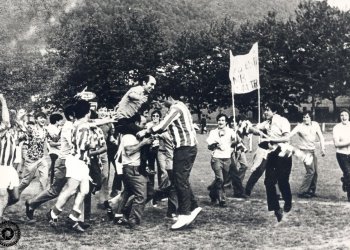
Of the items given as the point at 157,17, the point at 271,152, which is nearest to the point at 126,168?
the point at 271,152

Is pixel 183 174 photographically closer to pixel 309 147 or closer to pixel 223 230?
pixel 223 230

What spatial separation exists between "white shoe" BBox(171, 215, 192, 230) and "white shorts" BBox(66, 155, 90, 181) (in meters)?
1.47

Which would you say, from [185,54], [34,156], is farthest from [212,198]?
[185,54]

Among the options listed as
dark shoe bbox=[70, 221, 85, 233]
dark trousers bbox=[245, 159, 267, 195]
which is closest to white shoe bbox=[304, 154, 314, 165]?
dark trousers bbox=[245, 159, 267, 195]

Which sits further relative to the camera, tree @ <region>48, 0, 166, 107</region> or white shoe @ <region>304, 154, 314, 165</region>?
tree @ <region>48, 0, 166, 107</region>

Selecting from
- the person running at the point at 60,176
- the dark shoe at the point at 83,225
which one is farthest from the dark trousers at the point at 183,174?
the person running at the point at 60,176

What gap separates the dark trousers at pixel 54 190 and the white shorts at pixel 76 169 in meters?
0.63

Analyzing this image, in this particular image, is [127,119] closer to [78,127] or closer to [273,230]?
[78,127]

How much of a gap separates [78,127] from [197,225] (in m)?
2.28

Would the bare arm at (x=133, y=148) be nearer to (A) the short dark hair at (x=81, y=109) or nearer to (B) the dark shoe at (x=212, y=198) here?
(A) the short dark hair at (x=81, y=109)

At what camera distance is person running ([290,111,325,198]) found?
10.3 meters

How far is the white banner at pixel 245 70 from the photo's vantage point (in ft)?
59.2

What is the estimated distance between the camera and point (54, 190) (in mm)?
7945

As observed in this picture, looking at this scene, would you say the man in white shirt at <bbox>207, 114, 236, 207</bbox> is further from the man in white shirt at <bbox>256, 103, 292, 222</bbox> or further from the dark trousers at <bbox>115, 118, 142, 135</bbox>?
the dark trousers at <bbox>115, 118, 142, 135</bbox>
